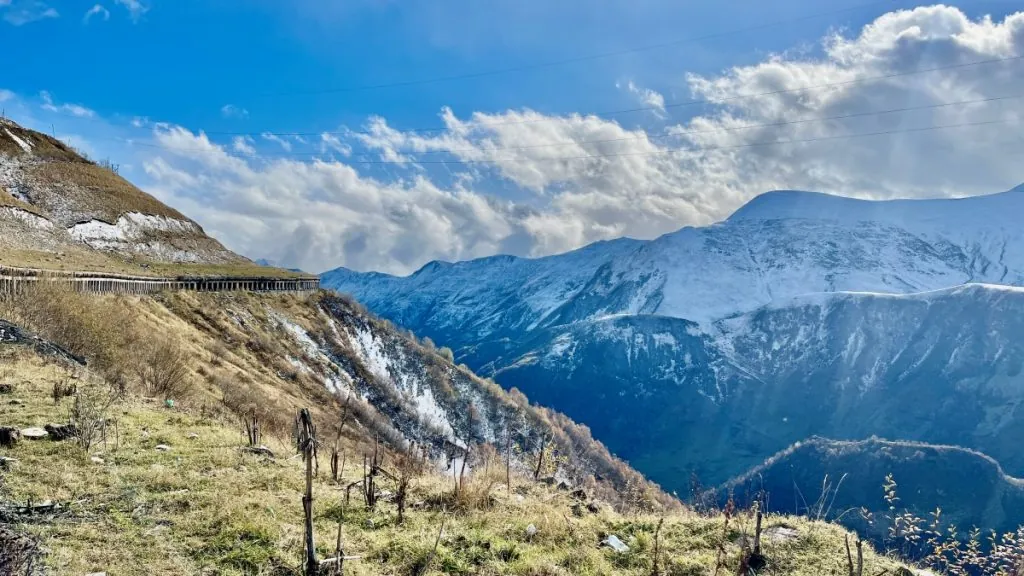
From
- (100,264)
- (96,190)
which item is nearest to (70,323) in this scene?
(100,264)

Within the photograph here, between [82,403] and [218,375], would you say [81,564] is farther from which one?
[218,375]

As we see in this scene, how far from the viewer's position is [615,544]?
10281mm

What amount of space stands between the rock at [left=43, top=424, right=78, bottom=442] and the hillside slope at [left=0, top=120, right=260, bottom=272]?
5470 cm

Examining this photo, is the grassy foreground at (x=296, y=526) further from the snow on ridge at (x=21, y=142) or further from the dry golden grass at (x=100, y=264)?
the snow on ridge at (x=21, y=142)

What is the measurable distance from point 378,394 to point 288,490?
79.1 m

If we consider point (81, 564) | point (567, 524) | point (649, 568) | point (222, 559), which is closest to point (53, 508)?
point (81, 564)

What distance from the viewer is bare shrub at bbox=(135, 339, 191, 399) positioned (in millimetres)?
24547

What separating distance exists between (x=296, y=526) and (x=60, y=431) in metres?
7.22

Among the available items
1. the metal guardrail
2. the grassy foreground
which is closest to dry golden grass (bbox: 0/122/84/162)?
the metal guardrail

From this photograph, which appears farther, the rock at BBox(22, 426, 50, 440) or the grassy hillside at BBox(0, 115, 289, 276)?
the grassy hillside at BBox(0, 115, 289, 276)

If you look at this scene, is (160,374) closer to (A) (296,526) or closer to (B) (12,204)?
(A) (296,526)

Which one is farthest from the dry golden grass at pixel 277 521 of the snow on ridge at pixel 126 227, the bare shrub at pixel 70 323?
the snow on ridge at pixel 126 227

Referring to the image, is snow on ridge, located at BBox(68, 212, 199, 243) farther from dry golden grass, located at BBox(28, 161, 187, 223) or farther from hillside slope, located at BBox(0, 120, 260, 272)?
dry golden grass, located at BBox(28, 161, 187, 223)

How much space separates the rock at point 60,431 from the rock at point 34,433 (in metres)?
0.09
